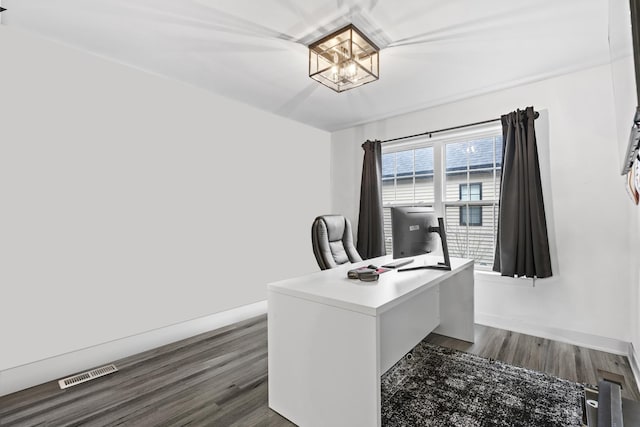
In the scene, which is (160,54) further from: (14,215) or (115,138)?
(14,215)

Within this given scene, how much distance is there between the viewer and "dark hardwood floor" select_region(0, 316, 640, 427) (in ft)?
5.73

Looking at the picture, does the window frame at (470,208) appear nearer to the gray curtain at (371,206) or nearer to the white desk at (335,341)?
the gray curtain at (371,206)

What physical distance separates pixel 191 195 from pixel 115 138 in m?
0.80

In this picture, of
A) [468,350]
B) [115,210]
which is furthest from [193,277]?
[468,350]

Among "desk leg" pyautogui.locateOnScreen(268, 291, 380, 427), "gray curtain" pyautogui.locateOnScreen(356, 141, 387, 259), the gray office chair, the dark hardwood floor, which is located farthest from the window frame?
"desk leg" pyautogui.locateOnScreen(268, 291, 380, 427)

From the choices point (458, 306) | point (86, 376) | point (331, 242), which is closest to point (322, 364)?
point (331, 242)

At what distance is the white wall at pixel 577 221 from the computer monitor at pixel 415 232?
139 cm

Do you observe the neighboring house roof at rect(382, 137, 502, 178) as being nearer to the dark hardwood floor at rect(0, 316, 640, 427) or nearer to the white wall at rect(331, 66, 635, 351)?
the white wall at rect(331, 66, 635, 351)

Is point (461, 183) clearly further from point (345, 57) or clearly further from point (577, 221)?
point (345, 57)

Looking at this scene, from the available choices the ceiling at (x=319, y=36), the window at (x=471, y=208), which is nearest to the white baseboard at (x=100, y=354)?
the ceiling at (x=319, y=36)

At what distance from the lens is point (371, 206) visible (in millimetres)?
3951

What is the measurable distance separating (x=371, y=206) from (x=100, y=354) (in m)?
3.16

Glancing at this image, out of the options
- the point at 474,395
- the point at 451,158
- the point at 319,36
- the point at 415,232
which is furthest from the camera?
the point at 451,158

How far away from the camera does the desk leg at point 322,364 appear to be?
1349mm
